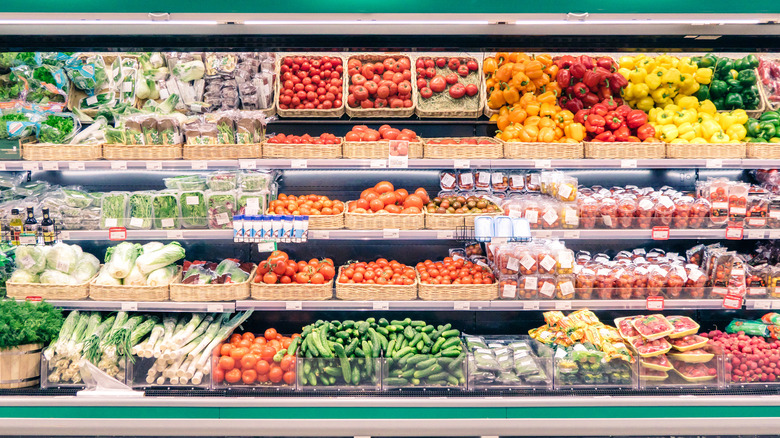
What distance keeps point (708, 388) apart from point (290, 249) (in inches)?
116

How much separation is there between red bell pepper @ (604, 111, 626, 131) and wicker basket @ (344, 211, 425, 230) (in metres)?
1.46

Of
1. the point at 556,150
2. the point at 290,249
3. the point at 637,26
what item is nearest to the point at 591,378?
the point at 556,150

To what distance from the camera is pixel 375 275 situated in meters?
3.61

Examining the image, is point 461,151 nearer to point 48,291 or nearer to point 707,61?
point 707,61

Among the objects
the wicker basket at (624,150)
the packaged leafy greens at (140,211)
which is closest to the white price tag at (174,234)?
the packaged leafy greens at (140,211)

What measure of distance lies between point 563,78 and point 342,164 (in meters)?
1.79

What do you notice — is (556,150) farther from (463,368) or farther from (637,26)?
(463,368)

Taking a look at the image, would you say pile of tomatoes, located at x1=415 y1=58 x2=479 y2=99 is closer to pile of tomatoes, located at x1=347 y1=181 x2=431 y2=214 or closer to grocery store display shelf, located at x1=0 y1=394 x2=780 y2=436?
pile of tomatoes, located at x1=347 y1=181 x2=431 y2=214

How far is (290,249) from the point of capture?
423 centimetres

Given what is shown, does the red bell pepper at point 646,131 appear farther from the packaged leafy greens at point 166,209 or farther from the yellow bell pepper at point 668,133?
the packaged leafy greens at point 166,209

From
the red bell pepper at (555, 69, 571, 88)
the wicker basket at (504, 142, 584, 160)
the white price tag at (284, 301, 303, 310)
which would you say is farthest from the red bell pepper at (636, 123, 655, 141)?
the white price tag at (284, 301, 303, 310)

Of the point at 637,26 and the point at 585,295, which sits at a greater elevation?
the point at 637,26

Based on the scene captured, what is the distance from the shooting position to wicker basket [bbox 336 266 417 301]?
350cm

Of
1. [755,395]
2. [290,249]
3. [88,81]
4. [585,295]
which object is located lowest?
[755,395]
